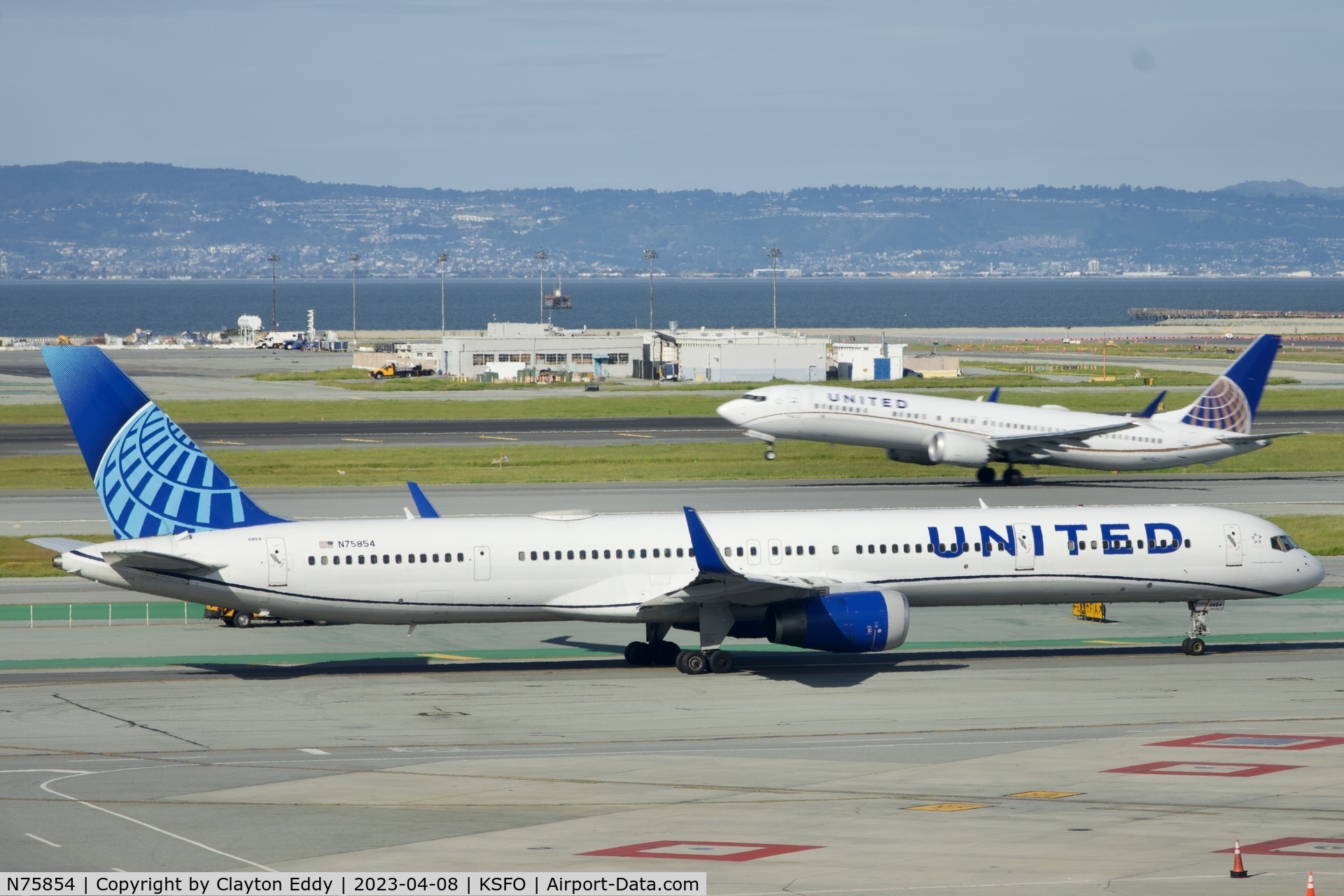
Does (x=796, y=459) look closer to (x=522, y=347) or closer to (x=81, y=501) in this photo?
(x=81, y=501)

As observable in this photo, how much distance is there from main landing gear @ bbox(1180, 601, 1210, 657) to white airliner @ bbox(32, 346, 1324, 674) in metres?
0.06

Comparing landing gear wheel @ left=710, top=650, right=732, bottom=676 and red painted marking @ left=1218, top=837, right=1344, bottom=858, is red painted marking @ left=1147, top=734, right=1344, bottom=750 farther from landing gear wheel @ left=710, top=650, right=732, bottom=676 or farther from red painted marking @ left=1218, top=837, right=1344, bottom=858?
landing gear wheel @ left=710, top=650, right=732, bottom=676

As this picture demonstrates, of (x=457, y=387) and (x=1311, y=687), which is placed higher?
Result: (x=457, y=387)

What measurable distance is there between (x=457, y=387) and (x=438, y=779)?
113m

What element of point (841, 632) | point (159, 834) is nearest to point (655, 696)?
point (841, 632)

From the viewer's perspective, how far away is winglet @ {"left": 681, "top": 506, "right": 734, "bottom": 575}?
36.8 meters

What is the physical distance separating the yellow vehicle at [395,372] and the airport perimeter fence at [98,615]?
10701cm

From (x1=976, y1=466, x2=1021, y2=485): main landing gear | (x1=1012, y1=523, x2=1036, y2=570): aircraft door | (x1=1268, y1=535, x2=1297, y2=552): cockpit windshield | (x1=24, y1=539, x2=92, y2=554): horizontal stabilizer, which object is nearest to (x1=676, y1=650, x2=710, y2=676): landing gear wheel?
(x1=1012, y1=523, x2=1036, y2=570): aircraft door

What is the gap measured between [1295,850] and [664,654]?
20.4 metres

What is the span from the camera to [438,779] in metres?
28.7

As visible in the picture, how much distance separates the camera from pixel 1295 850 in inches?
901

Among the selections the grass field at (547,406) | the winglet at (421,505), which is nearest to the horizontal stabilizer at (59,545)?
the winglet at (421,505)

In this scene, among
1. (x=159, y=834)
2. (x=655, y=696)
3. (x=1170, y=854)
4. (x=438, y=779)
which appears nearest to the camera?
(x=1170, y=854)

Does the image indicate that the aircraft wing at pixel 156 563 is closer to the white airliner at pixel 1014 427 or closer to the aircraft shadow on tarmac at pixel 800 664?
the aircraft shadow on tarmac at pixel 800 664
